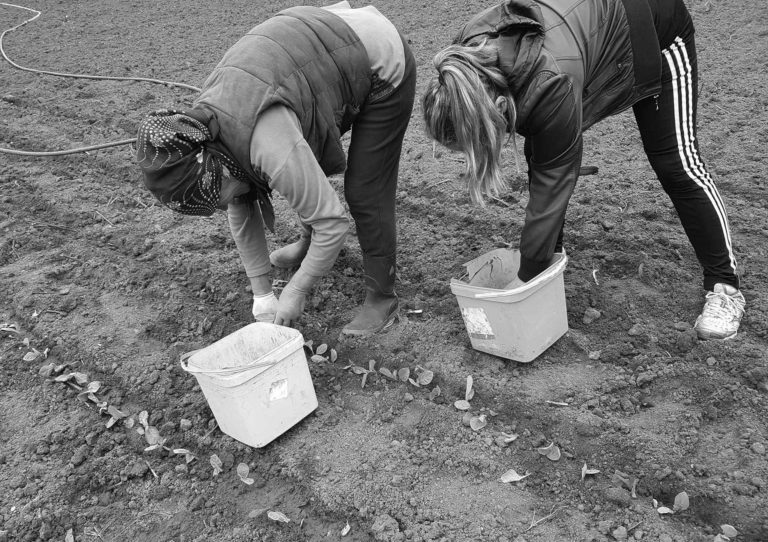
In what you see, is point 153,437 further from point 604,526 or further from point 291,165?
point 604,526

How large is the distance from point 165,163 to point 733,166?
10.3ft

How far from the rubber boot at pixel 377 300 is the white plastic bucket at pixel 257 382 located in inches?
19.4

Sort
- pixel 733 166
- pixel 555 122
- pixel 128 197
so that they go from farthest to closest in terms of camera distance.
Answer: pixel 128 197 → pixel 733 166 → pixel 555 122

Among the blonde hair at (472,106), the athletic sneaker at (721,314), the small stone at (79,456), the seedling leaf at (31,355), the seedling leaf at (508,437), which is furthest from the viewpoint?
the seedling leaf at (31,355)

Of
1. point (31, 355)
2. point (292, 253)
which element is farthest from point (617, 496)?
point (31, 355)

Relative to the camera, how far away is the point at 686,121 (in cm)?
245

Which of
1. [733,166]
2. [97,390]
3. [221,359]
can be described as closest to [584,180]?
[733,166]

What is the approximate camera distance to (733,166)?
3758 millimetres

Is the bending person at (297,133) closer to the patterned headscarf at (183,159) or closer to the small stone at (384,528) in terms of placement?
the patterned headscarf at (183,159)

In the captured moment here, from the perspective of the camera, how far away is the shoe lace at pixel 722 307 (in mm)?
2607

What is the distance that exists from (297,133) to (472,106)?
57 cm

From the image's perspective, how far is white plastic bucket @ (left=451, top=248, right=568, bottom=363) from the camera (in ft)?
7.88

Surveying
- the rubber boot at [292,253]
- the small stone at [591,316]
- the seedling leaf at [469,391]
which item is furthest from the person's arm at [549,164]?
the rubber boot at [292,253]

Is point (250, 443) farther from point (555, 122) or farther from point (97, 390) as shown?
point (555, 122)
